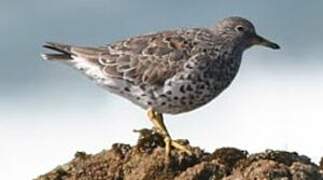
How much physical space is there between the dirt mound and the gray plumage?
1.04 meters

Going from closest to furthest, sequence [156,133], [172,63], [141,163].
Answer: [141,163]
[156,133]
[172,63]

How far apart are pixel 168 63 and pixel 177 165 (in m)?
2.26

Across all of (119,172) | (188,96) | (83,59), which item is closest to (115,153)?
(119,172)

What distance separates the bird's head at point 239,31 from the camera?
13430 millimetres

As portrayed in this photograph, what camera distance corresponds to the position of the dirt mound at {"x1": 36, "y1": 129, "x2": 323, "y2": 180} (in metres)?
10.3

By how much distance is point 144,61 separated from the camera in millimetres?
13039

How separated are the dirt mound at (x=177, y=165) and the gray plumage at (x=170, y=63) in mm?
1041

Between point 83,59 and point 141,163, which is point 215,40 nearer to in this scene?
point 83,59

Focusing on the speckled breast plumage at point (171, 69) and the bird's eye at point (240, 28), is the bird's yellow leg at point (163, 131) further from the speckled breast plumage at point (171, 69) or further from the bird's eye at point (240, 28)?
the bird's eye at point (240, 28)

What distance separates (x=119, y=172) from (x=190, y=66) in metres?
2.21

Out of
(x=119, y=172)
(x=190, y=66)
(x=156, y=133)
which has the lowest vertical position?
(x=119, y=172)

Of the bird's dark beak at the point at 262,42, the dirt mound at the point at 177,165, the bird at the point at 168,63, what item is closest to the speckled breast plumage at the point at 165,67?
the bird at the point at 168,63

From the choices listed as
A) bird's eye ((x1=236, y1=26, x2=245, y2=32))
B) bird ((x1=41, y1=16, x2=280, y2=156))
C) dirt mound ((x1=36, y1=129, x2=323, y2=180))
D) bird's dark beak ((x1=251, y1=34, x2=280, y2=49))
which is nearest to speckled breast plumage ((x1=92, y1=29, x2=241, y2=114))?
bird ((x1=41, y1=16, x2=280, y2=156))

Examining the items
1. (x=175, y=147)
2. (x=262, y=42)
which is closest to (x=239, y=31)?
(x=262, y=42)
